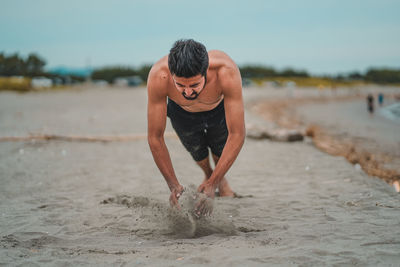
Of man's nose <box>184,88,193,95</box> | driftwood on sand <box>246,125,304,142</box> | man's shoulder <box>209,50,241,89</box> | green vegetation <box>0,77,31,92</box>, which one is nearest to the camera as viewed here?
man's nose <box>184,88,193,95</box>

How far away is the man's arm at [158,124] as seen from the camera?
3.34m

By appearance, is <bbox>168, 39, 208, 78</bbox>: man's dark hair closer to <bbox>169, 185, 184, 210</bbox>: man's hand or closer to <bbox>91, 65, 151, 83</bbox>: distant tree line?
<bbox>169, 185, 184, 210</bbox>: man's hand

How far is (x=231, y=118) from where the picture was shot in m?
3.30

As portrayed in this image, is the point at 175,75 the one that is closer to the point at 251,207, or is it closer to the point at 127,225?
the point at 127,225

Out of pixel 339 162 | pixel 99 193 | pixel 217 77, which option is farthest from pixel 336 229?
pixel 339 162

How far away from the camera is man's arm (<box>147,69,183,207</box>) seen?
3338mm

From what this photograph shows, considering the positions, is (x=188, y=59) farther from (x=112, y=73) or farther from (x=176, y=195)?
(x=112, y=73)

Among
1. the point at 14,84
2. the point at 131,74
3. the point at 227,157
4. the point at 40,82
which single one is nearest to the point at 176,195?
the point at 227,157

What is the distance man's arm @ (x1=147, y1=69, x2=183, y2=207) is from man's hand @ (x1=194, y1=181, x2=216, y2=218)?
21 centimetres

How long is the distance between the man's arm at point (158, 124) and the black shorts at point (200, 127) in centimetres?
37

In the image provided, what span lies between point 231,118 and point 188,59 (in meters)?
0.69

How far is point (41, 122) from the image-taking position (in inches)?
471

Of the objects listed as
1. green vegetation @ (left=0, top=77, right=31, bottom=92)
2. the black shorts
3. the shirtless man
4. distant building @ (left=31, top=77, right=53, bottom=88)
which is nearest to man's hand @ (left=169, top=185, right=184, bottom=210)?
the shirtless man

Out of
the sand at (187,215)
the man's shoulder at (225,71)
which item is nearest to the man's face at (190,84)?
the man's shoulder at (225,71)
